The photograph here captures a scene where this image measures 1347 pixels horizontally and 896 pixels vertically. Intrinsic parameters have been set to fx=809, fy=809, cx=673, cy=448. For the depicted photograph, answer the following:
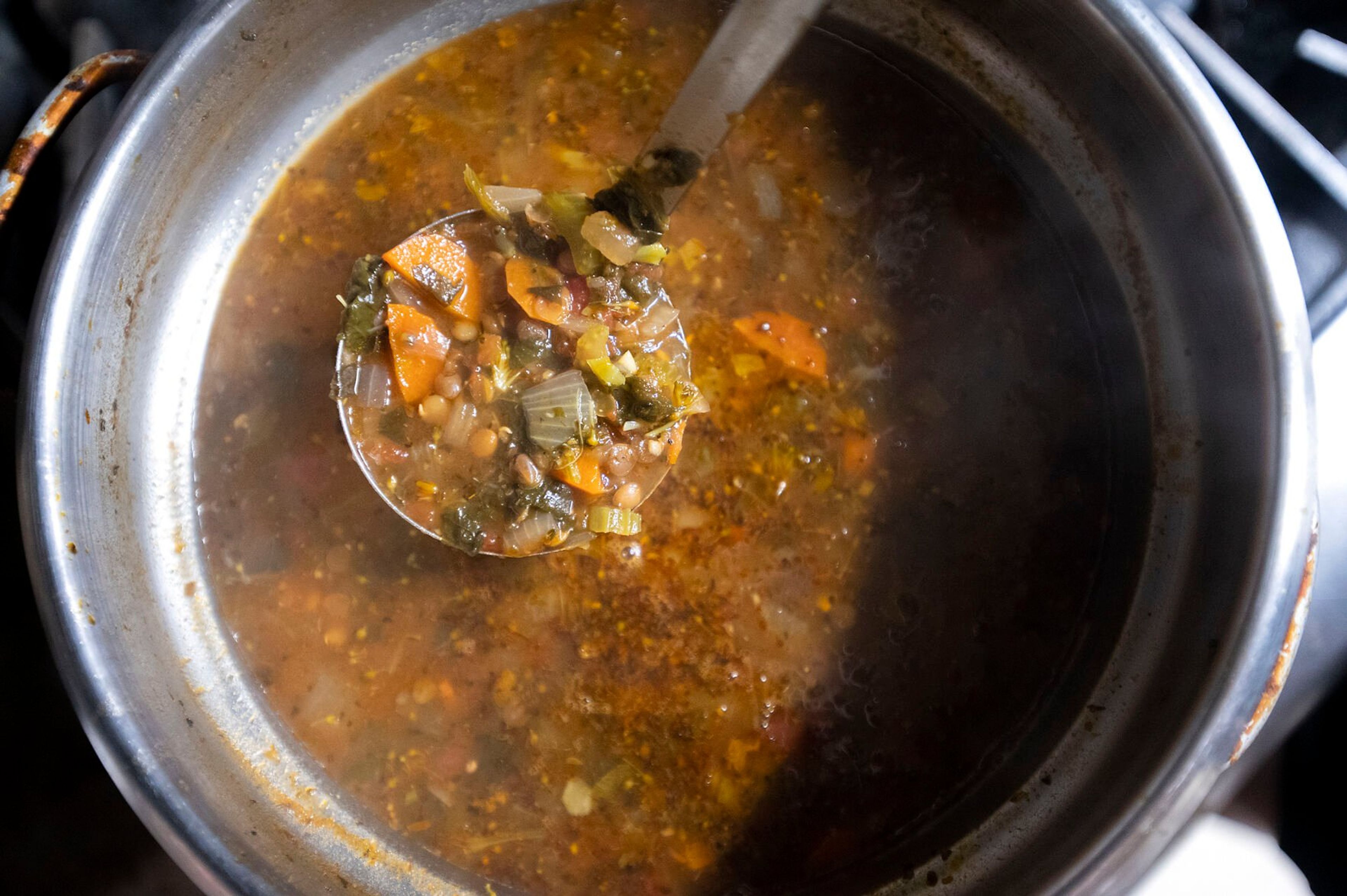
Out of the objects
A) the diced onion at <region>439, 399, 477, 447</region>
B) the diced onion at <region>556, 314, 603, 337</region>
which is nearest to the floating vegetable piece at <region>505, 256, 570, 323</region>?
the diced onion at <region>556, 314, 603, 337</region>

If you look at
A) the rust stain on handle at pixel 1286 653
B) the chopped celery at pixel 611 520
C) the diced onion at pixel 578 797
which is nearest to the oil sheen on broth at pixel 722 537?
the diced onion at pixel 578 797

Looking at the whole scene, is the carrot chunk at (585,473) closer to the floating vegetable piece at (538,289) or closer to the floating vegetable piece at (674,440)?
the floating vegetable piece at (674,440)

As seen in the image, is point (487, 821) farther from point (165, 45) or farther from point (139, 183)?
point (165, 45)

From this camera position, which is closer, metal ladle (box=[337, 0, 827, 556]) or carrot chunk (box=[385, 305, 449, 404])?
metal ladle (box=[337, 0, 827, 556])

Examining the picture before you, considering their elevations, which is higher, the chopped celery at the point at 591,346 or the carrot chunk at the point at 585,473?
the chopped celery at the point at 591,346

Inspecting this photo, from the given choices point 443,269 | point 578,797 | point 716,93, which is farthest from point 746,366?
point 578,797

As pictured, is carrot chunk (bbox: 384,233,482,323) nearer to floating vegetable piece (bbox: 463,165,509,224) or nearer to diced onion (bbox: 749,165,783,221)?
floating vegetable piece (bbox: 463,165,509,224)
